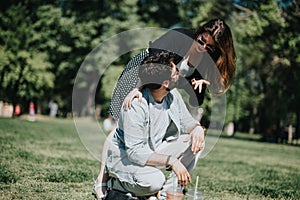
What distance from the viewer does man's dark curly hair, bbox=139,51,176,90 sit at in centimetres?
302

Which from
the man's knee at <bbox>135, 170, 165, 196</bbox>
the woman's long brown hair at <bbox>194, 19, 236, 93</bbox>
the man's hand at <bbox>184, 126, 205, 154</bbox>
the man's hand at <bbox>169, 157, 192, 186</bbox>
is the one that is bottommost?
the man's knee at <bbox>135, 170, 165, 196</bbox>

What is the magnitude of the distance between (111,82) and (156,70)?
24.4 m

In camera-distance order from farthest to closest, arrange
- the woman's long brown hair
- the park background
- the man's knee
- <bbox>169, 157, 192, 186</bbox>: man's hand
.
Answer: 1. the park background
2. the woman's long brown hair
3. the man's knee
4. <bbox>169, 157, 192, 186</bbox>: man's hand

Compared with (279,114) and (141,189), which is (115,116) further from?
(279,114)

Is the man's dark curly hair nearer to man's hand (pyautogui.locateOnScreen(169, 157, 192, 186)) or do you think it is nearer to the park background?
man's hand (pyautogui.locateOnScreen(169, 157, 192, 186))

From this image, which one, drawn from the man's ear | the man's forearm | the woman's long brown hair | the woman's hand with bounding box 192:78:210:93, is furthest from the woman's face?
the man's forearm

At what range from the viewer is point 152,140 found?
327cm

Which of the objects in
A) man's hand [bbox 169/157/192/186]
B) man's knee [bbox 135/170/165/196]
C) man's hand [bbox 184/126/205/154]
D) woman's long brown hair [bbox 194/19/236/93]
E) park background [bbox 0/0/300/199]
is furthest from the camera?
park background [bbox 0/0/300/199]

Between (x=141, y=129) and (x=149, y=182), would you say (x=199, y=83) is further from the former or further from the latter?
(x=149, y=182)

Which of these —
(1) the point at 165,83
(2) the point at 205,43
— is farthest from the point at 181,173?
(2) the point at 205,43

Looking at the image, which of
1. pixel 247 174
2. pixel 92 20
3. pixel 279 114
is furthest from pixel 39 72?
pixel 247 174

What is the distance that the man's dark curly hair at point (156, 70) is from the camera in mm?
3016

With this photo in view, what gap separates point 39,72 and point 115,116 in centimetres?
2530

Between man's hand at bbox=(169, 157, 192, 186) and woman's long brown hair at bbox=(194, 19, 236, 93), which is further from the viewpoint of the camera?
woman's long brown hair at bbox=(194, 19, 236, 93)
